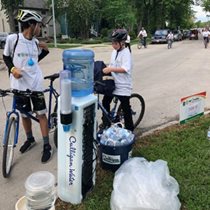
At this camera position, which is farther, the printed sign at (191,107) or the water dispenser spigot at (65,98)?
the printed sign at (191,107)

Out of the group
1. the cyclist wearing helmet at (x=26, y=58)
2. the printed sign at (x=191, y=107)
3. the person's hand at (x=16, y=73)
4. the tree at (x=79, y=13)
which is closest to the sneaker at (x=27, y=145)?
the cyclist wearing helmet at (x=26, y=58)

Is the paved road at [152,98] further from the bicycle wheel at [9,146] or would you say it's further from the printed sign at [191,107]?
the printed sign at [191,107]

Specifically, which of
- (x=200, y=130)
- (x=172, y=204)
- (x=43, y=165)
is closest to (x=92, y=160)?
(x=172, y=204)

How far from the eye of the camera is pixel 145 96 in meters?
8.38

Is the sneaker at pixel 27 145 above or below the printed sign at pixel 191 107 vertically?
below

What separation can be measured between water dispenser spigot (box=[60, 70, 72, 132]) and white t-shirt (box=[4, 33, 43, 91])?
1363mm

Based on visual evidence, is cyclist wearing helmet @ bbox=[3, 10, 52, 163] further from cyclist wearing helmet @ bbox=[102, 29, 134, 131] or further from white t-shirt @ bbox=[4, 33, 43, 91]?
cyclist wearing helmet @ bbox=[102, 29, 134, 131]

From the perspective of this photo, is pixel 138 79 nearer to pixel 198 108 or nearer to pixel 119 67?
pixel 198 108

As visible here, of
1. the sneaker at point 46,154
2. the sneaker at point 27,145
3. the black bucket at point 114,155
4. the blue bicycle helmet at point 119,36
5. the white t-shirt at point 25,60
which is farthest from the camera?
the sneaker at point 27,145

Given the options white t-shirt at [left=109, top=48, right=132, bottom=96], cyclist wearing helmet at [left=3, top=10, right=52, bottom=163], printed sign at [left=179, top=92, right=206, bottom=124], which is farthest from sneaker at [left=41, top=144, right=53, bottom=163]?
printed sign at [left=179, top=92, right=206, bottom=124]

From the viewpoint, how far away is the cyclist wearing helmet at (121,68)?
432 cm

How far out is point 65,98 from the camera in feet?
9.61

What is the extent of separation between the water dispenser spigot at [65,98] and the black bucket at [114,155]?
0.98 metres

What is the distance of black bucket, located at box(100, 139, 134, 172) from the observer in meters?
3.85
